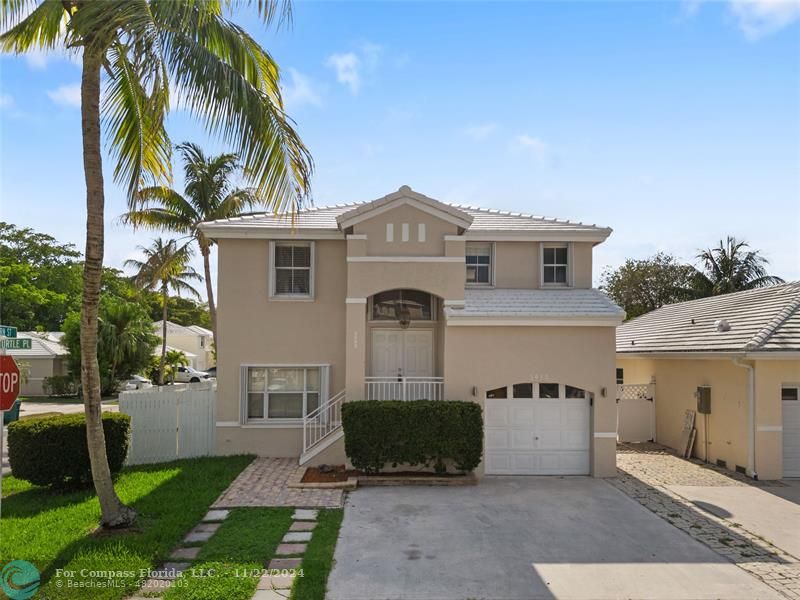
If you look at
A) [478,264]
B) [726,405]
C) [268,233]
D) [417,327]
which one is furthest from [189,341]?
[726,405]

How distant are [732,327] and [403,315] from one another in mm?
8922

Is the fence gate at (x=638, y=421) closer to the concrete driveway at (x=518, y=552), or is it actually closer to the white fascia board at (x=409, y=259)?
the concrete driveway at (x=518, y=552)

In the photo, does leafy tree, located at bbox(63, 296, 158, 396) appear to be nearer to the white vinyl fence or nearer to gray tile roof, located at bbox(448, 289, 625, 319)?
the white vinyl fence

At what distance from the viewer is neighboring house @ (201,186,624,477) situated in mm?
12844

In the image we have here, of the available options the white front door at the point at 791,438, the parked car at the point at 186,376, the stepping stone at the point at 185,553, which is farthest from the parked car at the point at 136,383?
the white front door at the point at 791,438

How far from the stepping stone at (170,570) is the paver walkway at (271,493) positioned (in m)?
2.51

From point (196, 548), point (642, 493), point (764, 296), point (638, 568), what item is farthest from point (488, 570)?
point (764, 296)

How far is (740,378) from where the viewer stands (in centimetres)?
1305

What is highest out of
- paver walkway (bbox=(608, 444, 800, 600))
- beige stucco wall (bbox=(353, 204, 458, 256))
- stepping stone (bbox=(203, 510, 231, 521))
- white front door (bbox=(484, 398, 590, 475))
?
beige stucco wall (bbox=(353, 204, 458, 256))

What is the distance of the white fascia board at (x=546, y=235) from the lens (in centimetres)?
1464

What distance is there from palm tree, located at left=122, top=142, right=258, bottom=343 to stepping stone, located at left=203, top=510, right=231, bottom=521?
44.3ft

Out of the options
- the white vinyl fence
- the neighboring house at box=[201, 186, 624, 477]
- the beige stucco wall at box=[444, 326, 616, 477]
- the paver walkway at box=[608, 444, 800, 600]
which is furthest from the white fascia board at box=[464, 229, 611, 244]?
the white vinyl fence

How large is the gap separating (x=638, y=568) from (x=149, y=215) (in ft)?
68.9

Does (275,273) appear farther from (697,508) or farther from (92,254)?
(697,508)
